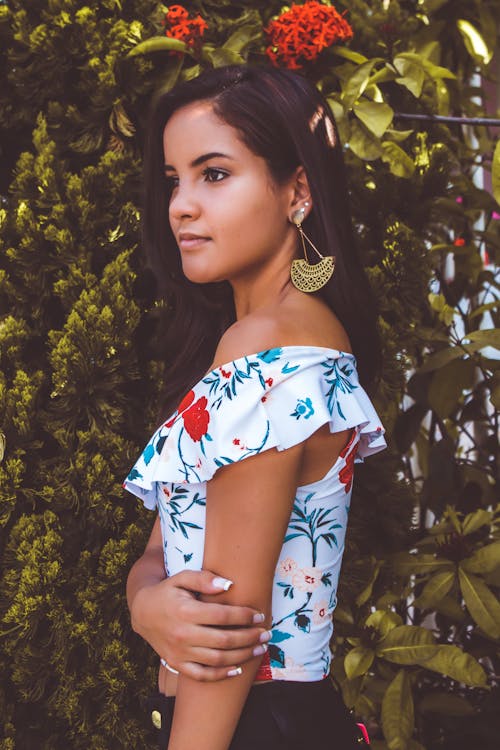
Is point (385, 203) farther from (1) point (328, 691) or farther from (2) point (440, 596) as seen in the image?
(1) point (328, 691)

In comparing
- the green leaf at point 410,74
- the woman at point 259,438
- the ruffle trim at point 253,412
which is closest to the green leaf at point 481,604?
the woman at point 259,438

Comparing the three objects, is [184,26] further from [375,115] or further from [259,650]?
[259,650]

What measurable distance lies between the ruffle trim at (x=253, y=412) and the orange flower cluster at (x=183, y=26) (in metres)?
1.04

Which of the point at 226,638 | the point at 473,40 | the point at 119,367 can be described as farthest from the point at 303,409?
the point at 473,40

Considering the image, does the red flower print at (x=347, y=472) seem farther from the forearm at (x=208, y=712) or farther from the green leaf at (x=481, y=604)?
the green leaf at (x=481, y=604)

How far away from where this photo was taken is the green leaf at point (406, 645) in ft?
6.07

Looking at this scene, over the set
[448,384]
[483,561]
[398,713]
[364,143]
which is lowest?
[398,713]

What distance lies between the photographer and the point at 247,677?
1.10 metres

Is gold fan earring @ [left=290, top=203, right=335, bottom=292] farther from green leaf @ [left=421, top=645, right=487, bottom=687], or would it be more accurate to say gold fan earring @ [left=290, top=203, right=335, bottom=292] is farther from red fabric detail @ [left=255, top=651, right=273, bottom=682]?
green leaf @ [left=421, top=645, right=487, bottom=687]

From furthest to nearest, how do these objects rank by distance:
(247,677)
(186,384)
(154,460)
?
(186,384), (154,460), (247,677)

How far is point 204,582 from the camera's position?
1.08 meters

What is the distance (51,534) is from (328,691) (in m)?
0.69

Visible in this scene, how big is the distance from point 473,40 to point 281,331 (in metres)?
1.86

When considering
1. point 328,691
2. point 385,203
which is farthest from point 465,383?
point 328,691
